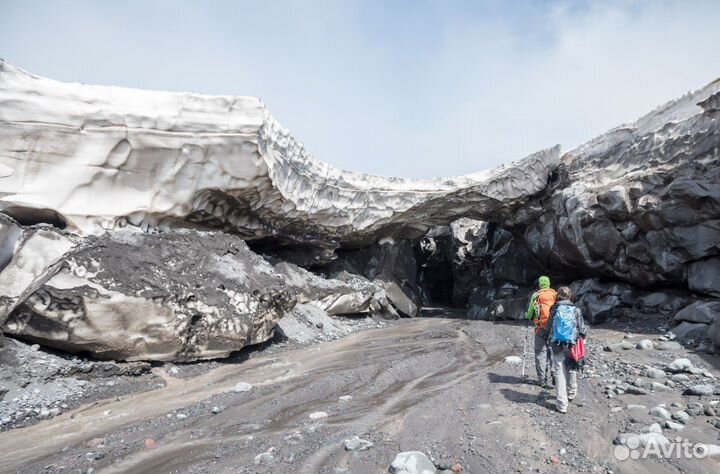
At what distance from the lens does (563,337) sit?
4.36 metres

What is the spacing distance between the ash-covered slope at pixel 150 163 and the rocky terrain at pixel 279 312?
1.3 inches

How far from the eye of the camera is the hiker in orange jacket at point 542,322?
5.09m

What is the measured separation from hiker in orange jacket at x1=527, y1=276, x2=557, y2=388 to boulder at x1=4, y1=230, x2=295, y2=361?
460 centimetres

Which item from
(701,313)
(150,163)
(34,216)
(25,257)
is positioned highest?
(150,163)

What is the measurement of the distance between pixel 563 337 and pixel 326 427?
99.4 inches

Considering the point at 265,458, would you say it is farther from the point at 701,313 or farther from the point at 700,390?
the point at 701,313

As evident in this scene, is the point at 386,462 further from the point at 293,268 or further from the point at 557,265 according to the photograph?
the point at 557,265

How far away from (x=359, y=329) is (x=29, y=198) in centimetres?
820

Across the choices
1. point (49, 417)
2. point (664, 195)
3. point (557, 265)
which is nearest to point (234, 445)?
point (49, 417)

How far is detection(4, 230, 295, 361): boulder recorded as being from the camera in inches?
219

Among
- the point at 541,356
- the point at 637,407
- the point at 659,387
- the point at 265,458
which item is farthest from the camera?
the point at 541,356

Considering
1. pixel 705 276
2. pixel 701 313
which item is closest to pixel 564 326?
pixel 701 313

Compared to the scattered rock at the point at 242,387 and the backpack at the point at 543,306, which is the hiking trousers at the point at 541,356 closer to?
the backpack at the point at 543,306

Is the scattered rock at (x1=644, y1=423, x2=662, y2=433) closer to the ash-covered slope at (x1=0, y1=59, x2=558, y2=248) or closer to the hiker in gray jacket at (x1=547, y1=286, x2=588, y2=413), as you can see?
the hiker in gray jacket at (x1=547, y1=286, x2=588, y2=413)
